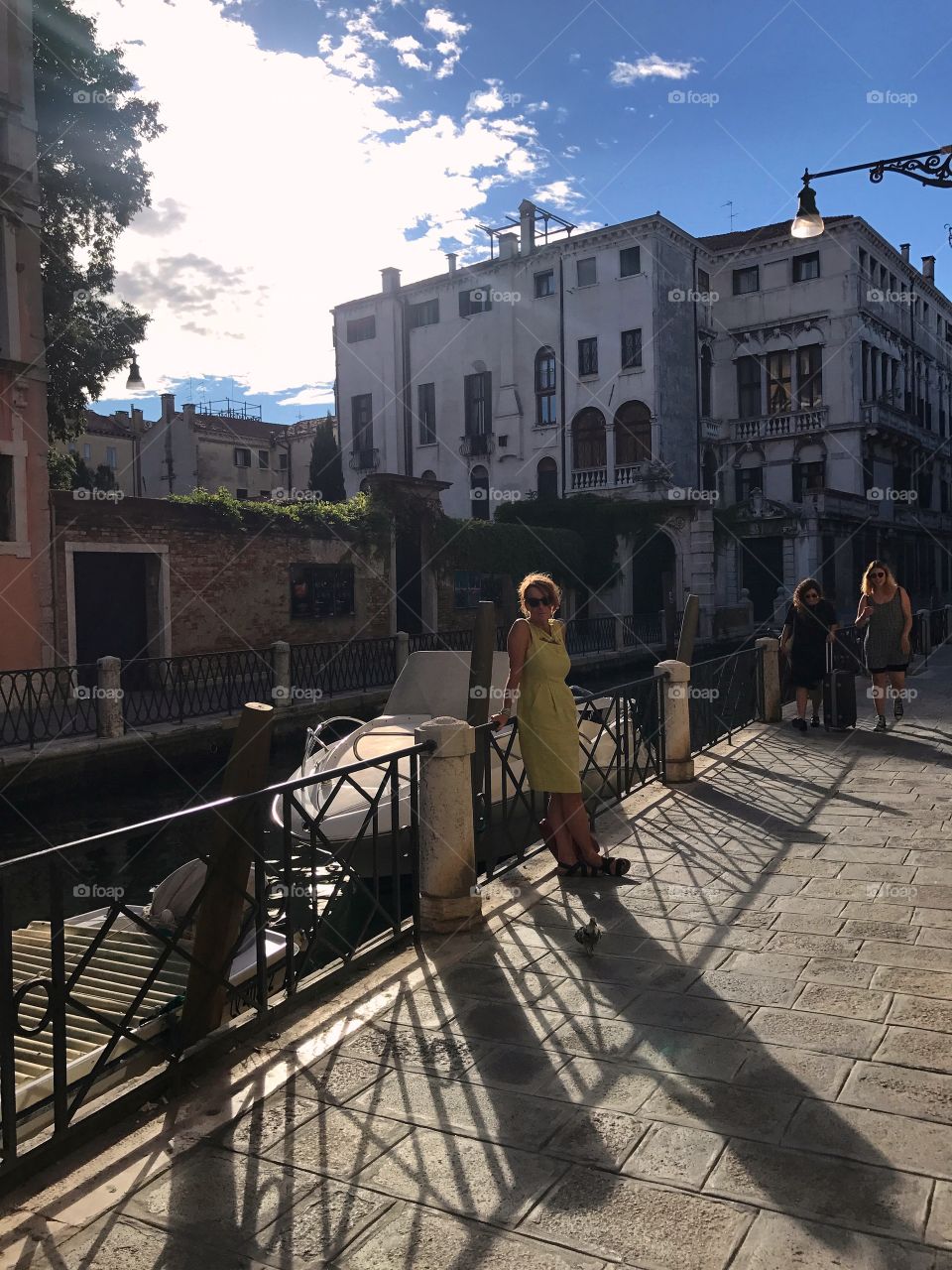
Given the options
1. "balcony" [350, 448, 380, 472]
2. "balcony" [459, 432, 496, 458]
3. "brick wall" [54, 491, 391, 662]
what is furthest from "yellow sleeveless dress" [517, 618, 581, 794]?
"balcony" [350, 448, 380, 472]

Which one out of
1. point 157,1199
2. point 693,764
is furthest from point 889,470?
point 157,1199

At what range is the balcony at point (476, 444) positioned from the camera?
36.7 m

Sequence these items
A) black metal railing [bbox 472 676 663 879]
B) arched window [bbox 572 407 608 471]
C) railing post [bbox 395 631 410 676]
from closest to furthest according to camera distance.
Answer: black metal railing [bbox 472 676 663 879] < railing post [bbox 395 631 410 676] < arched window [bbox 572 407 608 471]

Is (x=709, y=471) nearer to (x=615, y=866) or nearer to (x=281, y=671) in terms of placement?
(x=281, y=671)

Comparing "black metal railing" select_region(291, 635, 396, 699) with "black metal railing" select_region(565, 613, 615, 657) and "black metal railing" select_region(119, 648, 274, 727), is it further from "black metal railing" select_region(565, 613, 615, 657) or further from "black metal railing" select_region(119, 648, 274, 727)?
"black metal railing" select_region(565, 613, 615, 657)

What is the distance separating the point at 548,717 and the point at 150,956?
287 centimetres

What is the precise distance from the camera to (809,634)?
10195 mm

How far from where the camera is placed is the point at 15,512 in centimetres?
1560

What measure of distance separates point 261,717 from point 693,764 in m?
5.00

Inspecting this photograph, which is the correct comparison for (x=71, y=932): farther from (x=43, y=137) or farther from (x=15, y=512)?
(x=43, y=137)

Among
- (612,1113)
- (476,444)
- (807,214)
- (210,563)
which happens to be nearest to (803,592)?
(807,214)

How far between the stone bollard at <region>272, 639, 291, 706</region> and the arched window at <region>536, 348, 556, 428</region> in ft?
69.2

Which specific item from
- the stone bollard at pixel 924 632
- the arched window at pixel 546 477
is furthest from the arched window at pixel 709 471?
the stone bollard at pixel 924 632

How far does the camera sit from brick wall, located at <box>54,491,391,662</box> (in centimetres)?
1661
